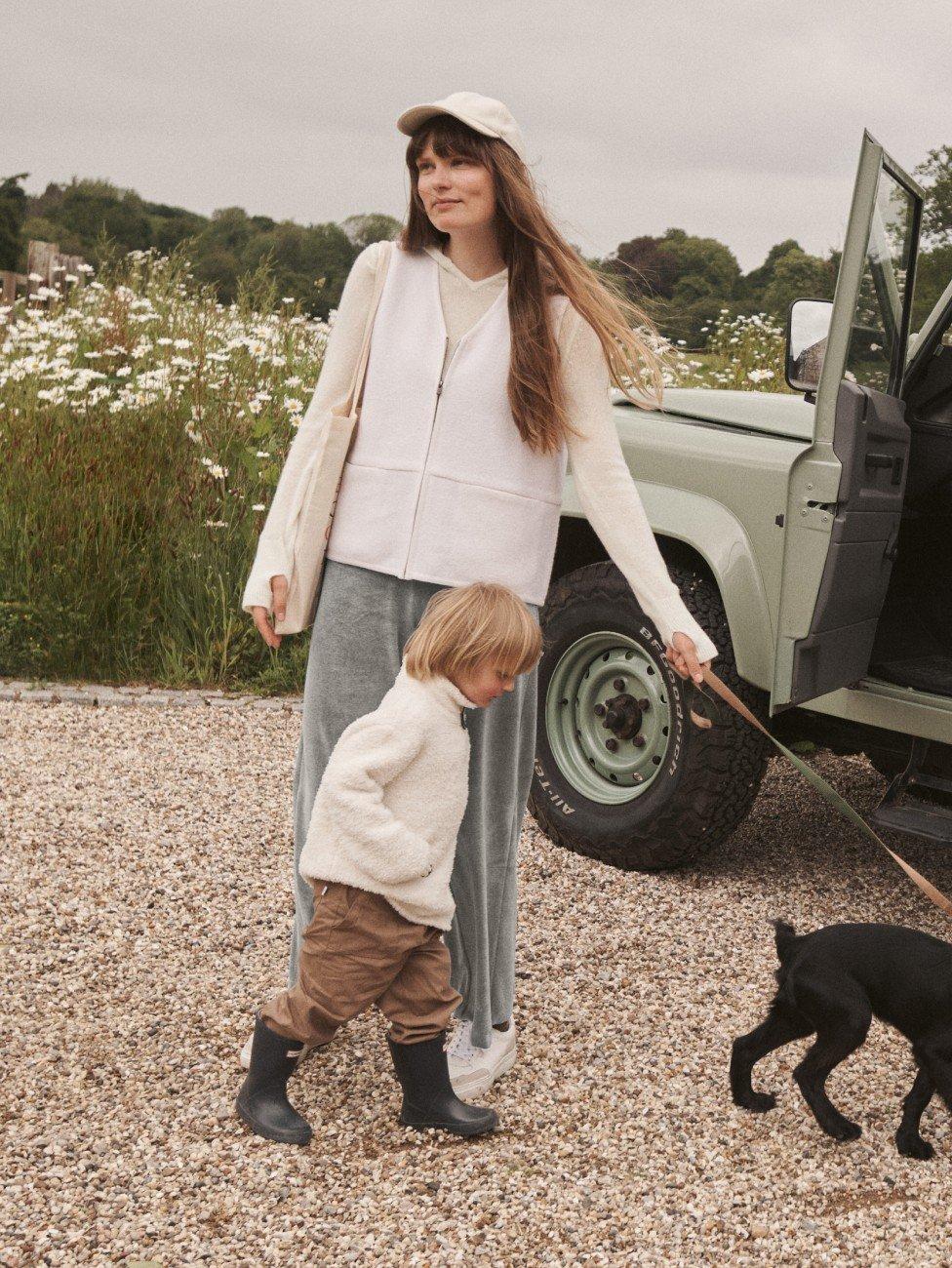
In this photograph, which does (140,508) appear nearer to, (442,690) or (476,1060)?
(476,1060)

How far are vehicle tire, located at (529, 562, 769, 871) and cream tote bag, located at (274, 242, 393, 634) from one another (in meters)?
1.53

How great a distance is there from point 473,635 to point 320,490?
18.0 inches

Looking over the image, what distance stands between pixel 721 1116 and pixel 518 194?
1883 millimetres

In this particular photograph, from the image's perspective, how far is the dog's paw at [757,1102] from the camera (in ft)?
9.55

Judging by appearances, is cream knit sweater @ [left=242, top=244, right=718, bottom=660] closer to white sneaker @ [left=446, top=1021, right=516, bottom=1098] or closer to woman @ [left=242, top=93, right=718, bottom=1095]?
woman @ [left=242, top=93, right=718, bottom=1095]

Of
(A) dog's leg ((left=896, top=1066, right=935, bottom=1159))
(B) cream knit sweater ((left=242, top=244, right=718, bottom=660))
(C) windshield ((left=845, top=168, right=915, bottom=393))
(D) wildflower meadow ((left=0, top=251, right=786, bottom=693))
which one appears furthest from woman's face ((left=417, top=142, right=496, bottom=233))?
(D) wildflower meadow ((left=0, top=251, right=786, bottom=693))

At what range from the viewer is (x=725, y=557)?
13.1ft

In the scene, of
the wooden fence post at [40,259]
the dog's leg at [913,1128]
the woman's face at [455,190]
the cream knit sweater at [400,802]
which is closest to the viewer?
the cream knit sweater at [400,802]

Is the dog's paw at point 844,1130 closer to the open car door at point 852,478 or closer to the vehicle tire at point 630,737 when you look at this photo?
the open car door at point 852,478

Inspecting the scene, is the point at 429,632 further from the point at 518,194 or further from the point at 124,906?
the point at 124,906

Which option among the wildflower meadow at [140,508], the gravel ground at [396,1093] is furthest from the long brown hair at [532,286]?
the wildflower meadow at [140,508]

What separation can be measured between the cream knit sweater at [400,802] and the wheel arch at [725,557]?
1.56m

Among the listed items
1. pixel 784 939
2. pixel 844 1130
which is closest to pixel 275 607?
pixel 784 939

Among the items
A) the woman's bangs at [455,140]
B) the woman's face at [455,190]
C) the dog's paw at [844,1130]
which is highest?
the woman's bangs at [455,140]
